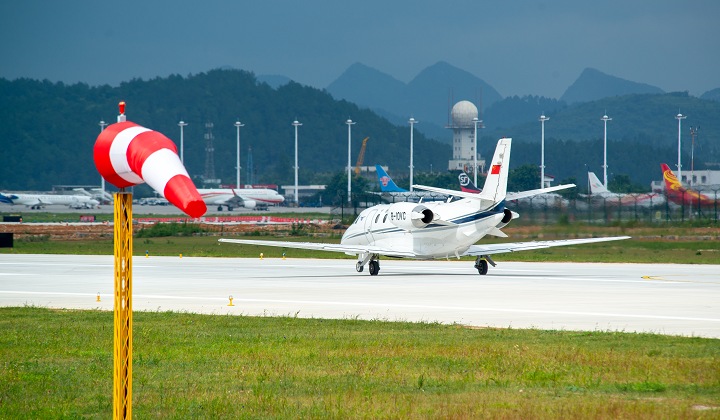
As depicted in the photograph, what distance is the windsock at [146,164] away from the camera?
501 centimetres

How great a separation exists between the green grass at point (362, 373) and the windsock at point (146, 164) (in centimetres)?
401

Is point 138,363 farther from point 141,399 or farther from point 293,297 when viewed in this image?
point 293,297

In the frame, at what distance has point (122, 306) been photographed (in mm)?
6211

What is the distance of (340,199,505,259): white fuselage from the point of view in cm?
2964

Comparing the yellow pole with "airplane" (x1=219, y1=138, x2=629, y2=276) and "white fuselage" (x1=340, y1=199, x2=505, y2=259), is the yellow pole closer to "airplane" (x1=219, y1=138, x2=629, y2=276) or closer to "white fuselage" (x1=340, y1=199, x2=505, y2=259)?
"airplane" (x1=219, y1=138, x2=629, y2=276)

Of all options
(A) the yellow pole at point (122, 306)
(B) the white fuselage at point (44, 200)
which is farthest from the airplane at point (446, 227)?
(B) the white fuselage at point (44, 200)

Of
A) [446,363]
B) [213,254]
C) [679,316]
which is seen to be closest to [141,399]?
[446,363]

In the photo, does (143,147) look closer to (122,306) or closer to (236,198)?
(122,306)

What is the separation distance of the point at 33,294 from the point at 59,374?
1481cm

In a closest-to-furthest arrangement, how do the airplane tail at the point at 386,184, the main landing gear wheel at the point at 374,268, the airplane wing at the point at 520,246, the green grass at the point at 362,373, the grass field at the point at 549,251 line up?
the green grass at the point at 362,373
the airplane wing at the point at 520,246
the main landing gear wheel at the point at 374,268
the grass field at the point at 549,251
the airplane tail at the point at 386,184

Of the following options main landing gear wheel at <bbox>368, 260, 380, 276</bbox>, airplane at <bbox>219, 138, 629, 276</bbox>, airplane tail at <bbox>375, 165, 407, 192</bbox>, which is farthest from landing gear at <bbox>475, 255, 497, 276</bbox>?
airplane tail at <bbox>375, 165, 407, 192</bbox>

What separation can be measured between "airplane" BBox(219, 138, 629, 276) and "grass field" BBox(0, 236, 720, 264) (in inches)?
458

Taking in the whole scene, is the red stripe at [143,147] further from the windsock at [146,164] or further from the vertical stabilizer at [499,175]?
the vertical stabilizer at [499,175]

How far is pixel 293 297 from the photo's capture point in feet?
75.2
